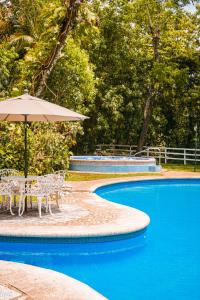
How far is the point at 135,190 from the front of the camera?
59.7 ft

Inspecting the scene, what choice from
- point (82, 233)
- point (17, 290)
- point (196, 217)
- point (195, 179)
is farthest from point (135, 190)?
point (17, 290)

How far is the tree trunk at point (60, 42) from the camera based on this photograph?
641 inches

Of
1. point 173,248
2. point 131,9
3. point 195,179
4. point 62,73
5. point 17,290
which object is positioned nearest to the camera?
point 17,290

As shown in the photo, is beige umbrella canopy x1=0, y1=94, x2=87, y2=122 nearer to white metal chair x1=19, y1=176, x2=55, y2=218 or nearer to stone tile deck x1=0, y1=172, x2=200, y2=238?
white metal chair x1=19, y1=176, x2=55, y2=218

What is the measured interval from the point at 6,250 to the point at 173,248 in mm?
3497

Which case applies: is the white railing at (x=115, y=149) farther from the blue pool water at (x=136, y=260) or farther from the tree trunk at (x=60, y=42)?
the blue pool water at (x=136, y=260)

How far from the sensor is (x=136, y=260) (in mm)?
8859

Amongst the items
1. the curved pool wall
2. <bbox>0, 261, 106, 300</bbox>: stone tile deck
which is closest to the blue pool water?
<bbox>0, 261, 106, 300</bbox>: stone tile deck

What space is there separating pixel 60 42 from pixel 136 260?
10.3 m

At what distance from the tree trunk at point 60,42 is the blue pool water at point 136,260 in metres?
8.07

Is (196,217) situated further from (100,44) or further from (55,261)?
(100,44)

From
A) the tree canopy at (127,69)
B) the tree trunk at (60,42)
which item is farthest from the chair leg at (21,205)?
the tree canopy at (127,69)

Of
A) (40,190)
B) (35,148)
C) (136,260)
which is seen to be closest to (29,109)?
(40,190)

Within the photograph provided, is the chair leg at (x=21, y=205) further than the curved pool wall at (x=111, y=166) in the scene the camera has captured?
No
